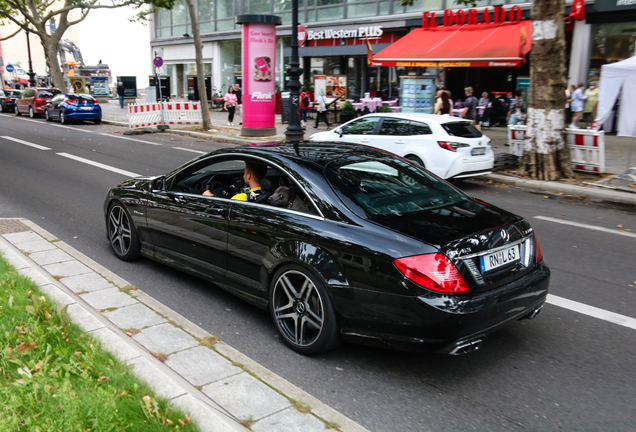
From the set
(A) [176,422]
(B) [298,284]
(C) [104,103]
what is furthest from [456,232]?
(C) [104,103]

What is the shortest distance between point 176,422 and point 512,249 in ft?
8.06

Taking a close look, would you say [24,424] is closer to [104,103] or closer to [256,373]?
[256,373]

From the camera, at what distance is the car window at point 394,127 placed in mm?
11422

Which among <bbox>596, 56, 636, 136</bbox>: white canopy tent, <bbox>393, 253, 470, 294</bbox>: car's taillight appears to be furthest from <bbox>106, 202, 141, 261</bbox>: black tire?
<bbox>596, 56, 636, 136</bbox>: white canopy tent

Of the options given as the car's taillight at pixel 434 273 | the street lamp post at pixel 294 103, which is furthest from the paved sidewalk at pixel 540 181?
the car's taillight at pixel 434 273

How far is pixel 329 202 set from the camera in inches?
155

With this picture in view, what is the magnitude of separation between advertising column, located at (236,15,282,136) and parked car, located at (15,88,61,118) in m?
14.8

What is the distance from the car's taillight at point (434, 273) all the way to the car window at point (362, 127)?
8.75m

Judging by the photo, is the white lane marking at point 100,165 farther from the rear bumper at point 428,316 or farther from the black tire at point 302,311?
the rear bumper at point 428,316

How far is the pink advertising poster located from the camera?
66.2 ft

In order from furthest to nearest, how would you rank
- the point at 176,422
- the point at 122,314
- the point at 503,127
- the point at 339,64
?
the point at 339,64 < the point at 503,127 < the point at 122,314 < the point at 176,422

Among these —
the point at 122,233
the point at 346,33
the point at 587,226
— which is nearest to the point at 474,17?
the point at 346,33

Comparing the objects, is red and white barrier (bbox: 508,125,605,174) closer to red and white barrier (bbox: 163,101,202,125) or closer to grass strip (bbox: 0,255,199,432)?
grass strip (bbox: 0,255,199,432)

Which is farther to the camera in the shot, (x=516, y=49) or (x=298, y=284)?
(x=516, y=49)
